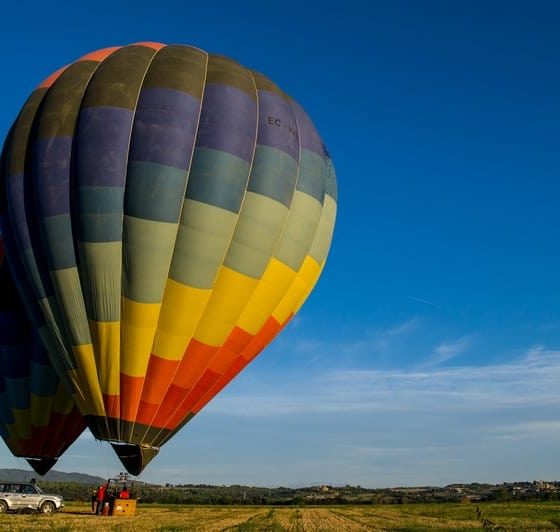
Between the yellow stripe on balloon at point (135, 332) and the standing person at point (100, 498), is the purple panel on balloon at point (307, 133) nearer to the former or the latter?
the yellow stripe on balloon at point (135, 332)

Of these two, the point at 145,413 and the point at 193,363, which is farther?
the point at 193,363

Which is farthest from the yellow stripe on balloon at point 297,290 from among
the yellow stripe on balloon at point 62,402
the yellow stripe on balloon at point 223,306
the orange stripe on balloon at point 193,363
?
the yellow stripe on balloon at point 62,402

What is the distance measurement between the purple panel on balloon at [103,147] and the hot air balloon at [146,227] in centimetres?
3

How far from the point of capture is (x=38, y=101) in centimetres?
1886

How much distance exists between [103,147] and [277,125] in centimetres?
510

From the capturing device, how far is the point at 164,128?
668 inches

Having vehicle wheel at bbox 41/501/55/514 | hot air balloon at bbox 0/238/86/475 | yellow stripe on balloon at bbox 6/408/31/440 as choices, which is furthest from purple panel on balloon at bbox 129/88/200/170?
vehicle wheel at bbox 41/501/55/514

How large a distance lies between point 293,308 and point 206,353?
4008 mm

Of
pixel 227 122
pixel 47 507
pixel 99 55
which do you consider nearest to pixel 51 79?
pixel 99 55

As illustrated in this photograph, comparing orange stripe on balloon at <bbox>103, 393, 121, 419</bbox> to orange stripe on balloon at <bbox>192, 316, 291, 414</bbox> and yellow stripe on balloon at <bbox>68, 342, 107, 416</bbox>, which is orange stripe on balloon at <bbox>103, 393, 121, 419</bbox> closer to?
yellow stripe on balloon at <bbox>68, 342, 107, 416</bbox>

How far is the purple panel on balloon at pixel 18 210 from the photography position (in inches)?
690

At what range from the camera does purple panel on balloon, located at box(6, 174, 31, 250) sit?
57.5 ft

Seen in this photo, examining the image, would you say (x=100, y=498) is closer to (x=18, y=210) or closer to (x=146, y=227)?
(x=18, y=210)

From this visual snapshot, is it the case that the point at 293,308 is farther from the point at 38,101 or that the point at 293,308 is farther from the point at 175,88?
the point at 38,101
